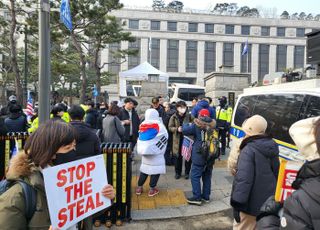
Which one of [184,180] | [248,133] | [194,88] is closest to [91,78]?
[194,88]

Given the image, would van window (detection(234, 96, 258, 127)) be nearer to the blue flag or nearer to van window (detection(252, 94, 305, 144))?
van window (detection(252, 94, 305, 144))

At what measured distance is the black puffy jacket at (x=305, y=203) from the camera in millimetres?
1539

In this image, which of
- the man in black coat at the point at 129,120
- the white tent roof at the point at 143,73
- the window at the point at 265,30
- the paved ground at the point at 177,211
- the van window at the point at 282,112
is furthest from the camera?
the window at the point at 265,30

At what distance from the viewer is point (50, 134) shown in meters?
1.97

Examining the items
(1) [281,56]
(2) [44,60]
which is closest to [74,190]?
(2) [44,60]

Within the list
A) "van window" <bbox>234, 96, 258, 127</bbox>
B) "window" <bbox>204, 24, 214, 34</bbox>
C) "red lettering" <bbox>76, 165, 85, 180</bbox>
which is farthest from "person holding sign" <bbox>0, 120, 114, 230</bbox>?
"window" <bbox>204, 24, 214, 34</bbox>

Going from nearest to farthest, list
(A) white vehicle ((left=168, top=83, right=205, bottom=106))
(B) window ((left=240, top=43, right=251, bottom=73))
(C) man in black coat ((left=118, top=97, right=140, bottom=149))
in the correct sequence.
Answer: (C) man in black coat ((left=118, top=97, right=140, bottom=149)) → (A) white vehicle ((left=168, top=83, right=205, bottom=106)) → (B) window ((left=240, top=43, right=251, bottom=73))

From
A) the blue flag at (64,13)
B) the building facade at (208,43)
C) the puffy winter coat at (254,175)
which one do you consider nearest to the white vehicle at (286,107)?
the puffy winter coat at (254,175)

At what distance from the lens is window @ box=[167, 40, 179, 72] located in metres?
62.1

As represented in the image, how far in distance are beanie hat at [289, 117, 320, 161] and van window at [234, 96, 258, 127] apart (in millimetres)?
4706

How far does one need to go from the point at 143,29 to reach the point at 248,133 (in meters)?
60.2

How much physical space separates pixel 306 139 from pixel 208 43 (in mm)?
63851

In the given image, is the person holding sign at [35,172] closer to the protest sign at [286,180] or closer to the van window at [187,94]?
the protest sign at [286,180]

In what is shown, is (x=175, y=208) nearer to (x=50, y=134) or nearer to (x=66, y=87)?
(x=50, y=134)
